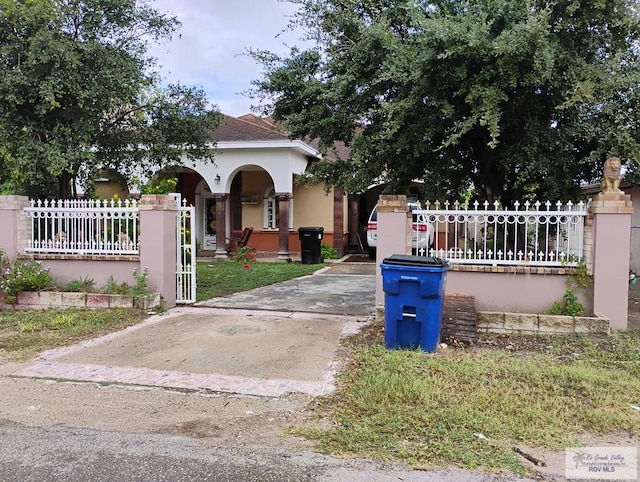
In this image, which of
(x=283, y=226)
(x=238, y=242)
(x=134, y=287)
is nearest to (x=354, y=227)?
(x=283, y=226)

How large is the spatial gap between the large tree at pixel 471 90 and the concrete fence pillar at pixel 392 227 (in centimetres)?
107

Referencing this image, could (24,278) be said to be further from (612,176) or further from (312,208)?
(312,208)

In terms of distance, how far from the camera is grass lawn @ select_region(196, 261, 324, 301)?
394 inches

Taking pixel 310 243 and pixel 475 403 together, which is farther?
pixel 310 243

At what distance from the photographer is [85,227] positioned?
320 inches

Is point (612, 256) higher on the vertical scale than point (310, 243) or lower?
higher

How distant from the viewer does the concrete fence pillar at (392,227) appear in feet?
22.4

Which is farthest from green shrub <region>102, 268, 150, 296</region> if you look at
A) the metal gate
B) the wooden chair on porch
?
the wooden chair on porch

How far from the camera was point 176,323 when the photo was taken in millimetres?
7039

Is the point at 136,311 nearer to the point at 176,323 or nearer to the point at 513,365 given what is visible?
the point at 176,323

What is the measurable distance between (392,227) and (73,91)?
5.67 metres

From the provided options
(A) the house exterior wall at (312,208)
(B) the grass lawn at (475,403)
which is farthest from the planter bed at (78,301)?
(A) the house exterior wall at (312,208)

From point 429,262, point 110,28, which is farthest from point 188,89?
point 429,262

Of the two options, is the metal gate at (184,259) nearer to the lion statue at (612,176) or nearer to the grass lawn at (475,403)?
the grass lawn at (475,403)
